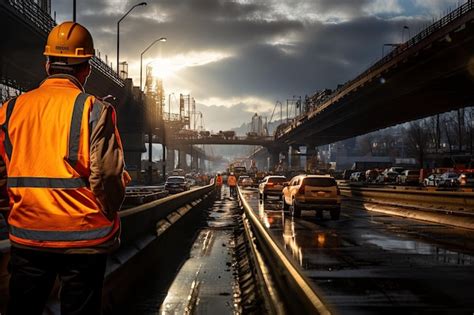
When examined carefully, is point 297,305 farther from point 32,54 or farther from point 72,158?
point 32,54

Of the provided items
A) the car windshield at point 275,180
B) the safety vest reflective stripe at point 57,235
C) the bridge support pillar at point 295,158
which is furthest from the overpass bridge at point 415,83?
the bridge support pillar at point 295,158

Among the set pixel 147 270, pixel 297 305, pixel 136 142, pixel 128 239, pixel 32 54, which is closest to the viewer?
pixel 297 305

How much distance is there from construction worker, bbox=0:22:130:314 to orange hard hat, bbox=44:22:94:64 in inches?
11.1

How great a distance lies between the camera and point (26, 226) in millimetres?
3309

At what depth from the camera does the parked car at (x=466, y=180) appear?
163ft

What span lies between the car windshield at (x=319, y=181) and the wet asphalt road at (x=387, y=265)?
369 centimetres

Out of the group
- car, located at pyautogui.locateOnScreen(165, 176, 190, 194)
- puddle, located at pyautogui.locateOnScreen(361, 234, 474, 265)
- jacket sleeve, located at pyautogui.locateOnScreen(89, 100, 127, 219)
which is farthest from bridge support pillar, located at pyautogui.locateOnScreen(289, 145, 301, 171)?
jacket sleeve, located at pyautogui.locateOnScreen(89, 100, 127, 219)

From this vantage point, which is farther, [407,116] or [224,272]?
[407,116]

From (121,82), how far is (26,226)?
71.1 m

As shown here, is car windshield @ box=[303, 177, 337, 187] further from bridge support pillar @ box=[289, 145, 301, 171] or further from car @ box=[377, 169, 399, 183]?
bridge support pillar @ box=[289, 145, 301, 171]

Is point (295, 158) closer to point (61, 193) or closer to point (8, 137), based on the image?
point (8, 137)

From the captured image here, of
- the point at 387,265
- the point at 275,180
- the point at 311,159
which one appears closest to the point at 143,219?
the point at 387,265

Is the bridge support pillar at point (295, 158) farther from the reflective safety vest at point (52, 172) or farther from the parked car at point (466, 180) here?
the reflective safety vest at point (52, 172)

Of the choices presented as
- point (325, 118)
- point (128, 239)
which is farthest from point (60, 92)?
point (325, 118)
